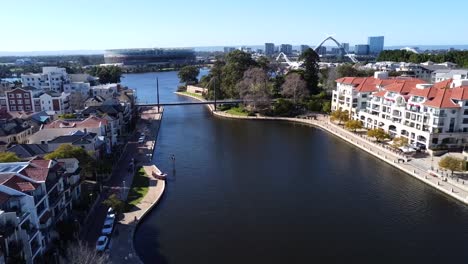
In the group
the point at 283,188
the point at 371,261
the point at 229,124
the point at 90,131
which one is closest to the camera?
the point at 371,261

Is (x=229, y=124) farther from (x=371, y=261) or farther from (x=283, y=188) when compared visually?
(x=371, y=261)

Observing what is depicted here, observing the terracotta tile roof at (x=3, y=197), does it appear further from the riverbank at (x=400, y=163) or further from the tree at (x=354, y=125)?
the tree at (x=354, y=125)

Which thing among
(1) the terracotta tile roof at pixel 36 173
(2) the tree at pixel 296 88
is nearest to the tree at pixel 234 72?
(2) the tree at pixel 296 88

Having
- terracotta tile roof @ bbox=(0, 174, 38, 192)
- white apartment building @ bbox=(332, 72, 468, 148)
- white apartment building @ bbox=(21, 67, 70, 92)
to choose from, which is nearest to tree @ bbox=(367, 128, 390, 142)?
white apartment building @ bbox=(332, 72, 468, 148)

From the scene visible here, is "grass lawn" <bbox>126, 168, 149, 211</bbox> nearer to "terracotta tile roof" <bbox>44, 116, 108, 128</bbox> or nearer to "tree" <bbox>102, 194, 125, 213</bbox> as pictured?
"tree" <bbox>102, 194, 125, 213</bbox>

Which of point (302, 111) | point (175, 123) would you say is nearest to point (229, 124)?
point (175, 123)
